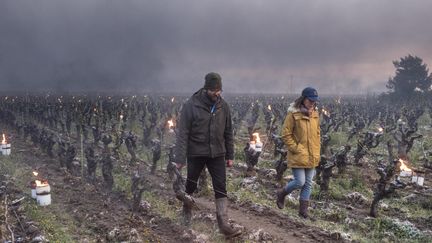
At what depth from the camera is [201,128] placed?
18.1ft

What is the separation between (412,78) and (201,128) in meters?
53.6

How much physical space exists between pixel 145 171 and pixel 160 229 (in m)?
5.36

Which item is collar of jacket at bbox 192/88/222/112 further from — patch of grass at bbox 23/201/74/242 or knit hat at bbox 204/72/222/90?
patch of grass at bbox 23/201/74/242

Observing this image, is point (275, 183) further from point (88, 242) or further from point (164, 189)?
point (88, 242)

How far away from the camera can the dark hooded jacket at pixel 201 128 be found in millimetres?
5516

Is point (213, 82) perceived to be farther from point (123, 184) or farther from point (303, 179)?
point (123, 184)

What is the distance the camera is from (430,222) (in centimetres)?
753

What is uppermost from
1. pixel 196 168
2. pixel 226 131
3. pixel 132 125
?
pixel 226 131

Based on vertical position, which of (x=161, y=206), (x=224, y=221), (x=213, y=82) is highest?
(x=213, y=82)

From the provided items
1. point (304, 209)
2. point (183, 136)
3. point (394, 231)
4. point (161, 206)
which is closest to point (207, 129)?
point (183, 136)

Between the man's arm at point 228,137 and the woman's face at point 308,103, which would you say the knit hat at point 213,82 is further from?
the woman's face at point 308,103

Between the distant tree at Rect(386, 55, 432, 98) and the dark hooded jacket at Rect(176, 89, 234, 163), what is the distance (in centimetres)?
5248

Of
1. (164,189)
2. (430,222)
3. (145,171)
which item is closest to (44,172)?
(145,171)

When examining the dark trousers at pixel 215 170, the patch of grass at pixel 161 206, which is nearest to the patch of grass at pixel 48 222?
the patch of grass at pixel 161 206
